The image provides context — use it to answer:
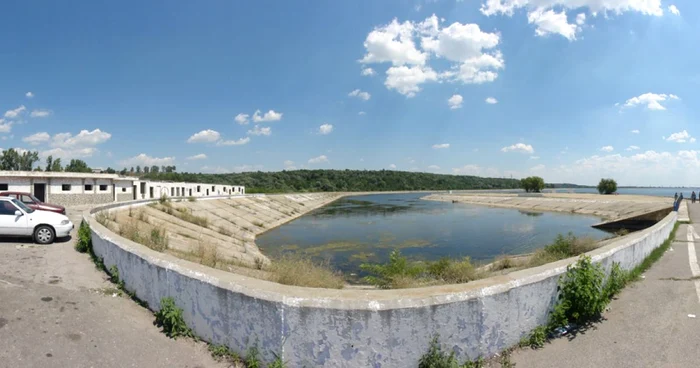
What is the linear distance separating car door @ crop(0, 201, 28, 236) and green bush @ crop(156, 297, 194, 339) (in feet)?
30.2

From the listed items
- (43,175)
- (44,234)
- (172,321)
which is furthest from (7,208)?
(43,175)

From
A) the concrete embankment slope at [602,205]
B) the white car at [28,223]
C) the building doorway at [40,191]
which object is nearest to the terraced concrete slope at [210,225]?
the white car at [28,223]

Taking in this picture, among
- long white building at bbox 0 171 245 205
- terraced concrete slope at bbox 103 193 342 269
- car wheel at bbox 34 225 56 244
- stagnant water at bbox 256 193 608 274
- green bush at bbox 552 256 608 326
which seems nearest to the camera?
green bush at bbox 552 256 608 326

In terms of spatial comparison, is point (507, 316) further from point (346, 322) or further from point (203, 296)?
point (203, 296)

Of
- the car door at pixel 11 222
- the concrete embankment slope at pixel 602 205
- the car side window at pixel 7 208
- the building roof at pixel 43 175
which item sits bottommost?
the concrete embankment slope at pixel 602 205

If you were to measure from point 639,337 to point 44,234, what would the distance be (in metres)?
14.8

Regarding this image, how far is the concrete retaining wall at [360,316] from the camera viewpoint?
371 cm

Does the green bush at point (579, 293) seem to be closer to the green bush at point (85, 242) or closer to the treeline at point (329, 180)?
the green bush at point (85, 242)

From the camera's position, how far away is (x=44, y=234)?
11.1 m

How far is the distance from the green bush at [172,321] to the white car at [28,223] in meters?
8.90

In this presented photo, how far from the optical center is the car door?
35.2 feet

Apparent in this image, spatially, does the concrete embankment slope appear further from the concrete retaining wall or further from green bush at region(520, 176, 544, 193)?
the concrete retaining wall

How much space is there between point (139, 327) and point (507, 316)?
16.6 feet

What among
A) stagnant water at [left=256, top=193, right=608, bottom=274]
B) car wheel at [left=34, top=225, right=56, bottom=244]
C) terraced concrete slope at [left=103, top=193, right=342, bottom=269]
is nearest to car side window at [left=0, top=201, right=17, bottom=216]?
car wheel at [left=34, top=225, right=56, bottom=244]
